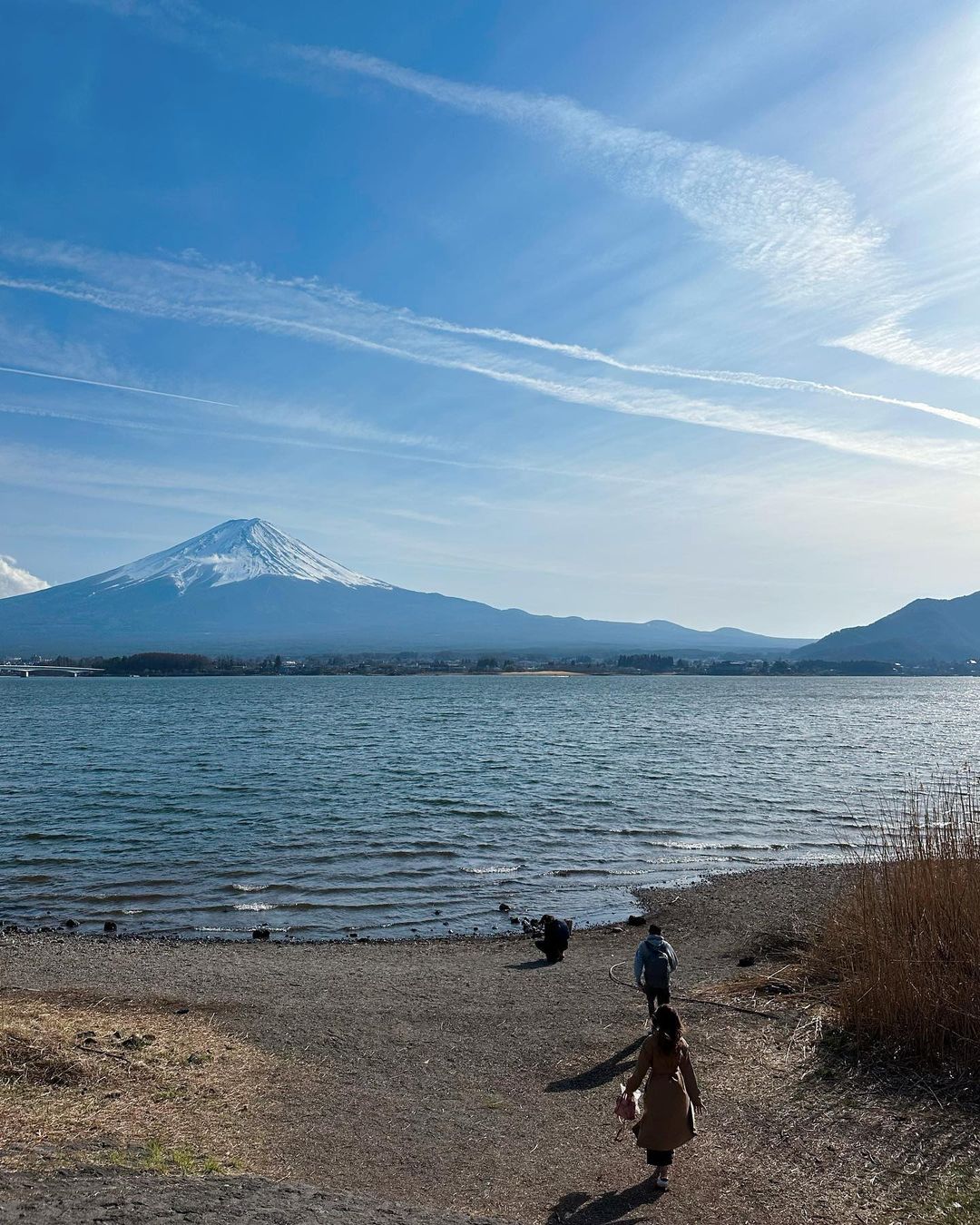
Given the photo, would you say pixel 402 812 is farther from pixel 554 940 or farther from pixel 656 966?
pixel 656 966

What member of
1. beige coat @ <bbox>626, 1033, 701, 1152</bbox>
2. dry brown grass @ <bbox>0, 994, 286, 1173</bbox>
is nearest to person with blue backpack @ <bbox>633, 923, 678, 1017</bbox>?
beige coat @ <bbox>626, 1033, 701, 1152</bbox>

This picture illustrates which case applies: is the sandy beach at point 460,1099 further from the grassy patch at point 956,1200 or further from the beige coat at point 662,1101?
the beige coat at point 662,1101

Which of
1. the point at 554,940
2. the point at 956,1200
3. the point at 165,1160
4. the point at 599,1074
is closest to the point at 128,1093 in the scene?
the point at 165,1160

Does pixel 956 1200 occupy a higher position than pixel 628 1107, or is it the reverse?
pixel 628 1107

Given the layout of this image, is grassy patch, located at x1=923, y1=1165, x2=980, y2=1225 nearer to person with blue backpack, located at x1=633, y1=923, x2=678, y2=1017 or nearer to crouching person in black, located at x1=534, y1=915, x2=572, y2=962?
person with blue backpack, located at x1=633, y1=923, x2=678, y2=1017

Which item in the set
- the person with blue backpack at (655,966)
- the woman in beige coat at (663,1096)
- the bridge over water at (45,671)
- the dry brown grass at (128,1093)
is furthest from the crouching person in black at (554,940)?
the bridge over water at (45,671)

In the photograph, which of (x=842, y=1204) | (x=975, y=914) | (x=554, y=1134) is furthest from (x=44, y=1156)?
(x=975, y=914)

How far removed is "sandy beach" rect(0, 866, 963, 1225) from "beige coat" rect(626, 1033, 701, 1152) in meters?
0.37

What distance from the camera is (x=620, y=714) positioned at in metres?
82.4

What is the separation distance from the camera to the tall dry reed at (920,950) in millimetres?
8453

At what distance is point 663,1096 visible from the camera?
6.80 metres

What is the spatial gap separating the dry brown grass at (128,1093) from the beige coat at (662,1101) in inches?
114

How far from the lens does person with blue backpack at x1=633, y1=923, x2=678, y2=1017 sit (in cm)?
1002

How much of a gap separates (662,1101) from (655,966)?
3.31 meters
